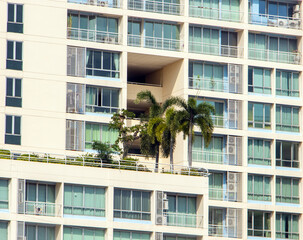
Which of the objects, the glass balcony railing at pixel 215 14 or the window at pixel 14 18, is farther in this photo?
the glass balcony railing at pixel 215 14

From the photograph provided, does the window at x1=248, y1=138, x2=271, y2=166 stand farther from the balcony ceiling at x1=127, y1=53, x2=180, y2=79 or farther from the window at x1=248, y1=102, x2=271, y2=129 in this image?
the balcony ceiling at x1=127, y1=53, x2=180, y2=79

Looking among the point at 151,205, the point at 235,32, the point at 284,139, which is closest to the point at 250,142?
the point at 284,139

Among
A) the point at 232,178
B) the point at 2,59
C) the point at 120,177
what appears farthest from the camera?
the point at 232,178

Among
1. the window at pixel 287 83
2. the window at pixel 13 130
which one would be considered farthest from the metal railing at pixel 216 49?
the window at pixel 13 130

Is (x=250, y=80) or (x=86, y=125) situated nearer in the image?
(x=86, y=125)

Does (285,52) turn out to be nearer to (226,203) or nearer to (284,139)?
(284,139)

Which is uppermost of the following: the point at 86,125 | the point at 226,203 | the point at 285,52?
the point at 285,52

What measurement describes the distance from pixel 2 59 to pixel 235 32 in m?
22.1

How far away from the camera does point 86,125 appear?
A: 9606cm

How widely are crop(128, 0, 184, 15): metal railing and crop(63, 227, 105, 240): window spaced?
24.4m

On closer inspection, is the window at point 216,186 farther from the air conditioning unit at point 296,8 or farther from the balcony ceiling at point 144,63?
the air conditioning unit at point 296,8

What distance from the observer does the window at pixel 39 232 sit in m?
79.9

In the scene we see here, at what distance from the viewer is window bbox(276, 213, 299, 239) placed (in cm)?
10000

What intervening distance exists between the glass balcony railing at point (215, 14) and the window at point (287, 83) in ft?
20.1
